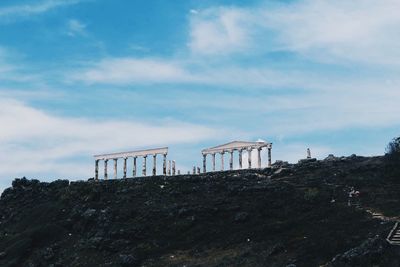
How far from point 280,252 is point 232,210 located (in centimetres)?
1620

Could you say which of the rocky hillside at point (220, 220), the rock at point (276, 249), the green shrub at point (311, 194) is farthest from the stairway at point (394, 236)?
the green shrub at point (311, 194)

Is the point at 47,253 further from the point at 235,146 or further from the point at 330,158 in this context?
the point at 330,158

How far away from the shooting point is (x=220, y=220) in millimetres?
78062

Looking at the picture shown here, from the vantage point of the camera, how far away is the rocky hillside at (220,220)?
64625mm

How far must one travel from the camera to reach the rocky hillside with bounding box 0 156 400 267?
64625 millimetres

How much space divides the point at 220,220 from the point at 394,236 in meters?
22.7

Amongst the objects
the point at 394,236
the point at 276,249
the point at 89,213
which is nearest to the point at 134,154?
the point at 89,213

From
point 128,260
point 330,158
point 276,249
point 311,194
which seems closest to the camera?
point 276,249

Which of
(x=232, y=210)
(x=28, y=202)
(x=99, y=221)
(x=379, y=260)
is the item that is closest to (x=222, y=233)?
(x=232, y=210)

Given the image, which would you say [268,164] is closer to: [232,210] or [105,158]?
[232,210]

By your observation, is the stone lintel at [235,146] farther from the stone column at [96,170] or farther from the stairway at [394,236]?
the stairway at [394,236]

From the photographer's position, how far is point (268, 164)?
3841 inches

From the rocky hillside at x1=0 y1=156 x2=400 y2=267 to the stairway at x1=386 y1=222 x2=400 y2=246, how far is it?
0.87m

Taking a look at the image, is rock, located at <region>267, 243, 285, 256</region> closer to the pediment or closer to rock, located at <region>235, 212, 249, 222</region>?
rock, located at <region>235, 212, 249, 222</region>
